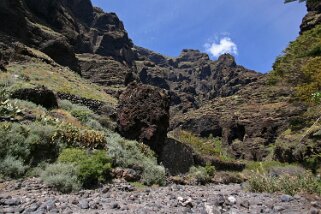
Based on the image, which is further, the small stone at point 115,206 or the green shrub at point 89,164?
the green shrub at point 89,164

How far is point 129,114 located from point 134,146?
3.82 meters

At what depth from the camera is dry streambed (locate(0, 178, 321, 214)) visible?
8.47m

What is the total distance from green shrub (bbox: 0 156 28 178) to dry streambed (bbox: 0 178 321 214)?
0.96 metres

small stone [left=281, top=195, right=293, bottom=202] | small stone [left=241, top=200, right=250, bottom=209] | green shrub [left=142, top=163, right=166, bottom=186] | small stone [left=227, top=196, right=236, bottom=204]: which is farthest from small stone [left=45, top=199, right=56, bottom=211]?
green shrub [left=142, top=163, right=166, bottom=186]

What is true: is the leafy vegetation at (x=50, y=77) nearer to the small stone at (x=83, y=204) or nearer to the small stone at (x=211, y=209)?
the small stone at (x=83, y=204)

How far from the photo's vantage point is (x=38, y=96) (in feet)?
67.7

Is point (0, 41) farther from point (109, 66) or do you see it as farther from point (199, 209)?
point (199, 209)

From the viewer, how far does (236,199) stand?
9648 mm

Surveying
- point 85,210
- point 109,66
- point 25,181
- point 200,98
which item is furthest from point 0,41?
point 200,98

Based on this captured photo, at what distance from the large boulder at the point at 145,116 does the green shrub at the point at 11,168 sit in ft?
30.7

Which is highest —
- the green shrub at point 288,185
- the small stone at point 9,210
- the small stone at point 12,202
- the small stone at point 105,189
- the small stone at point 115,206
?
the green shrub at point 288,185

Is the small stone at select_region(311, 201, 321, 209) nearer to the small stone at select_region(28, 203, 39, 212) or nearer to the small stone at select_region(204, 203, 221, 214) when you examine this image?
the small stone at select_region(204, 203, 221, 214)

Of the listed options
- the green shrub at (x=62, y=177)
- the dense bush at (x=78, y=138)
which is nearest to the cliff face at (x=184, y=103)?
the dense bush at (x=78, y=138)

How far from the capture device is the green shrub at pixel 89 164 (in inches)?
472
